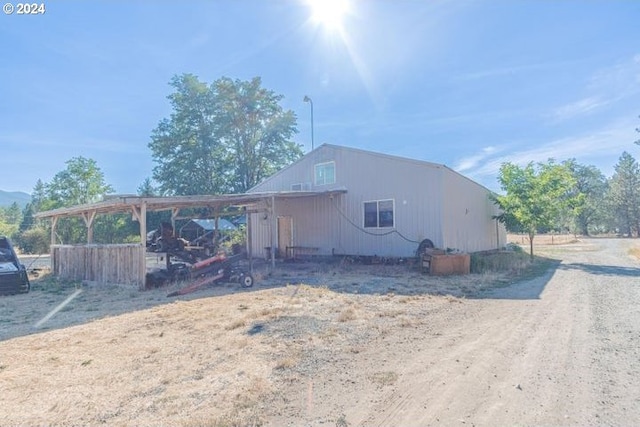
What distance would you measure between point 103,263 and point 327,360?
9.88 m

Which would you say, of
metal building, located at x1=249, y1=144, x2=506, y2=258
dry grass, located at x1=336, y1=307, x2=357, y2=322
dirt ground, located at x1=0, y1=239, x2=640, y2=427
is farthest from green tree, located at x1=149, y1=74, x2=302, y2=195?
dry grass, located at x1=336, y1=307, x2=357, y2=322

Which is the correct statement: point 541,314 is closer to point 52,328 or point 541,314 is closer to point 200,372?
point 200,372

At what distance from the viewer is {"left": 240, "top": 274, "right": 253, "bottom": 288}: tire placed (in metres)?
9.86

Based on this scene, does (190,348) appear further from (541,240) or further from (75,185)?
(541,240)

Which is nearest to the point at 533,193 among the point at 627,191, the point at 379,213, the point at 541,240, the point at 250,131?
the point at 379,213

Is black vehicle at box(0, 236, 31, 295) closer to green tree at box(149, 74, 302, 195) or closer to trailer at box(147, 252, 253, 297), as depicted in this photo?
trailer at box(147, 252, 253, 297)

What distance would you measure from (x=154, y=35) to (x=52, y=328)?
818cm

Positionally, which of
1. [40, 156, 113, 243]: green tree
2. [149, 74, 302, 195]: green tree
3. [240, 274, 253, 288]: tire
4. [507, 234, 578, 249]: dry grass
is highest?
[149, 74, 302, 195]: green tree

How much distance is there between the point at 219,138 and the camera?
33.2m

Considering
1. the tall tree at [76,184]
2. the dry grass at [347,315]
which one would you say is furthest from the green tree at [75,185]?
the dry grass at [347,315]

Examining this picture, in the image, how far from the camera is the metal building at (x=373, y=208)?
44.8 feet

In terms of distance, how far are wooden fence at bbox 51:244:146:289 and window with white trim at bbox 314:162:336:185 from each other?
8.69 m

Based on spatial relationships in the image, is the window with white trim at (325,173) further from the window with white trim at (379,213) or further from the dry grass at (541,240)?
the dry grass at (541,240)

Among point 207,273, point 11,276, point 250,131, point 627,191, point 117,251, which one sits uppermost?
point 250,131
